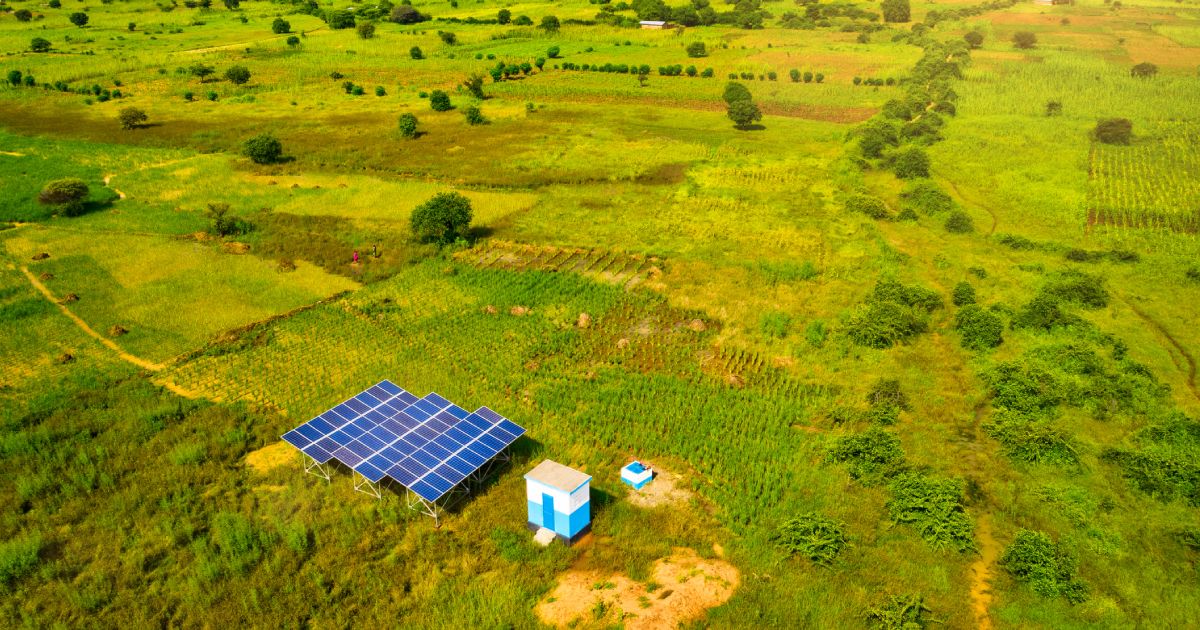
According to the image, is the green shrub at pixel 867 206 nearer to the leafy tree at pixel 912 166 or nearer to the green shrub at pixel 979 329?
the leafy tree at pixel 912 166

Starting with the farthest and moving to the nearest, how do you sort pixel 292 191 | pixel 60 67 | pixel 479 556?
1. pixel 60 67
2. pixel 292 191
3. pixel 479 556

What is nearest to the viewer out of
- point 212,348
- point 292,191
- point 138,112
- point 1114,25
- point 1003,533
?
point 1003,533

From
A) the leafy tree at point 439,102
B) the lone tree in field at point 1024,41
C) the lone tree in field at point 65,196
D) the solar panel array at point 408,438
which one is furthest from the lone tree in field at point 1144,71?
the lone tree in field at point 65,196

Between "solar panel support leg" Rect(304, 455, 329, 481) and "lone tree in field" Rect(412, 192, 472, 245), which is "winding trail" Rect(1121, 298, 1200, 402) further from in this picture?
"lone tree in field" Rect(412, 192, 472, 245)

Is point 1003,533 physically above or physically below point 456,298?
below

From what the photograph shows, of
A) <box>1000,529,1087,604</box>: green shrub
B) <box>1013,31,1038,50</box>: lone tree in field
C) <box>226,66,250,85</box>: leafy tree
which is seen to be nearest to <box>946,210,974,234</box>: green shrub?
<box>1000,529,1087,604</box>: green shrub

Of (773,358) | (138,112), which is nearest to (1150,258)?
(773,358)

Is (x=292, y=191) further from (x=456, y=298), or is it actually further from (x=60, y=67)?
(x=60, y=67)
